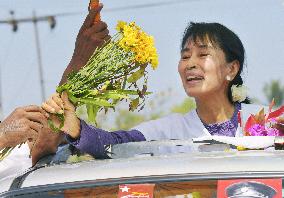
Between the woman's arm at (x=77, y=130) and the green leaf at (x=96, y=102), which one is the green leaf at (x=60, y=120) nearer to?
the woman's arm at (x=77, y=130)

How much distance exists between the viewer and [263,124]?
4441 millimetres

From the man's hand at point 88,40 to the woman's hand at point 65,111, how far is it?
1.47ft

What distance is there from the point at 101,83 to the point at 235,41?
1581 millimetres

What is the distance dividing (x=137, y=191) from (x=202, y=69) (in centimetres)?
207

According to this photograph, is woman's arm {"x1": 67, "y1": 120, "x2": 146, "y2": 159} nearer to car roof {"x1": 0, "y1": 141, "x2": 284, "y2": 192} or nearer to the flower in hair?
car roof {"x1": 0, "y1": 141, "x2": 284, "y2": 192}

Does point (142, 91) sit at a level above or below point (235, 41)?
below

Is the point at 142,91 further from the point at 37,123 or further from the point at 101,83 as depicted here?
the point at 37,123

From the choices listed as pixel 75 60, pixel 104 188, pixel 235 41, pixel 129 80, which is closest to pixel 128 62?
pixel 129 80

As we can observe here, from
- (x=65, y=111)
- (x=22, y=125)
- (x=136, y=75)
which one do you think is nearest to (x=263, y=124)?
(x=136, y=75)

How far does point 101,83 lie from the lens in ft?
13.9

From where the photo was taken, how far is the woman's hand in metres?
3.95

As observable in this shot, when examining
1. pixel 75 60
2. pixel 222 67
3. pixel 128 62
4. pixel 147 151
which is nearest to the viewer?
pixel 147 151

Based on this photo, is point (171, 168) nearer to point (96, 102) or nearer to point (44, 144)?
point (96, 102)

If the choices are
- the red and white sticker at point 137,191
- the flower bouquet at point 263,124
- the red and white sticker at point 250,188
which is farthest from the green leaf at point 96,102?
the red and white sticker at point 250,188
